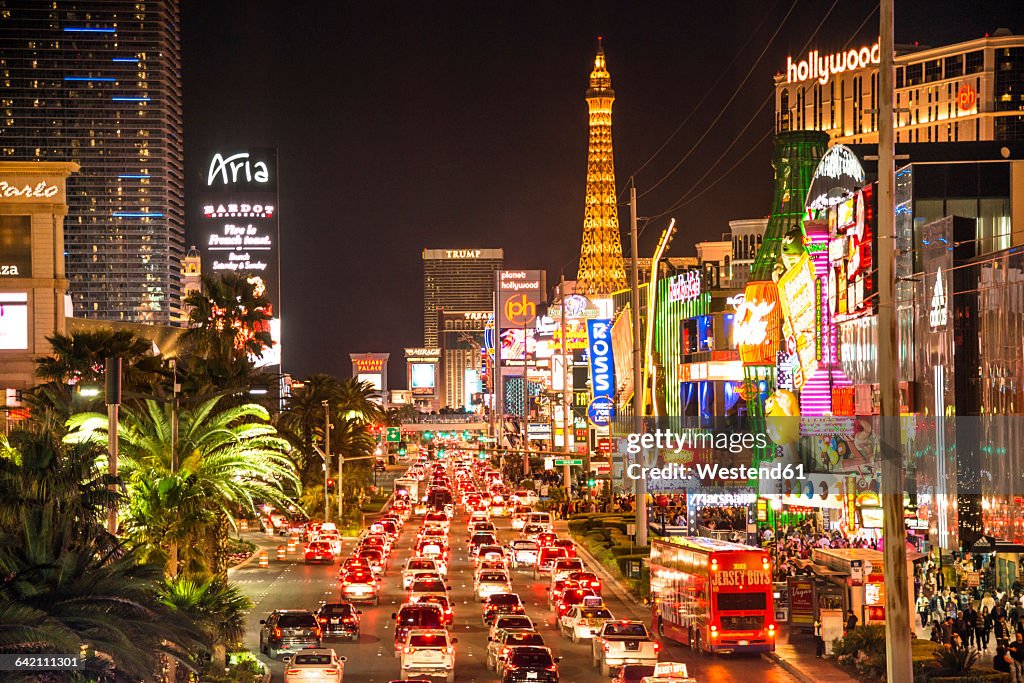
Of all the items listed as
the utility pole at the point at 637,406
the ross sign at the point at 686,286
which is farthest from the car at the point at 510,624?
the ross sign at the point at 686,286

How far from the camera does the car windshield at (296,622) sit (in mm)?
32719

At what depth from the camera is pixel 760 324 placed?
59750 millimetres

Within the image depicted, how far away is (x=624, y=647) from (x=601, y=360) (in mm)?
43854

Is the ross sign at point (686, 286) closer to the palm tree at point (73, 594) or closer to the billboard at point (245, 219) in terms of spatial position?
the palm tree at point (73, 594)

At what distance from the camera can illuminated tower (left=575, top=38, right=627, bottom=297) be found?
156m

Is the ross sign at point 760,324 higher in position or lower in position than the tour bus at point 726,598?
higher

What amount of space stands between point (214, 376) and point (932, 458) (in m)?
25.6

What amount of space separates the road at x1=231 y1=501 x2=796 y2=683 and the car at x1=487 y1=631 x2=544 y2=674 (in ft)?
0.87

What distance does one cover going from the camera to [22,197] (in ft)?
261

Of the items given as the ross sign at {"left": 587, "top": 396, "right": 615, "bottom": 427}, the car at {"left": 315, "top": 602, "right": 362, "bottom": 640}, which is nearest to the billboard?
the ross sign at {"left": 587, "top": 396, "right": 615, "bottom": 427}

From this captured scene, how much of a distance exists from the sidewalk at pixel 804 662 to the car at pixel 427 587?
923 centimetres

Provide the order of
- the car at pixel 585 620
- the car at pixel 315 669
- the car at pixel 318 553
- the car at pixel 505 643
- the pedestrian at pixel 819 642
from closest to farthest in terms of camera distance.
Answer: the car at pixel 315 669 → the car at pixel 505 643 → the pedestrian at pixel 819 642 → the car at pixel 585 620 → the car at pixel 318 553

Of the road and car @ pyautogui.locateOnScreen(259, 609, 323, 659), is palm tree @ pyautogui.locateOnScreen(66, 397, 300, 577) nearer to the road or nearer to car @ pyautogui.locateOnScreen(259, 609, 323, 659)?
car @ pyautogui.locateOnScreen(259, 609, 323, 659)

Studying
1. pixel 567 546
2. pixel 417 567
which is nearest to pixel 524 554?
pixel 567 546
